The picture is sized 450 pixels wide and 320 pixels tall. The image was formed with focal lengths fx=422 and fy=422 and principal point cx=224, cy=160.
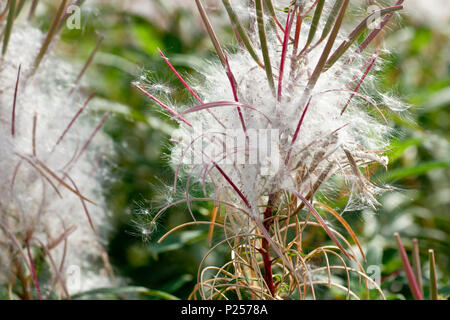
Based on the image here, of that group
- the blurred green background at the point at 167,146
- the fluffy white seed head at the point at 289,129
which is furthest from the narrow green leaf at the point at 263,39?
the blurred green background at the point at 167,146

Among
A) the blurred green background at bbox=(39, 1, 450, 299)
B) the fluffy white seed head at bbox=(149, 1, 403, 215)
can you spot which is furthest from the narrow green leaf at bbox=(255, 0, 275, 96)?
the blurred green background at bbox=(39, 1, 450, 299)

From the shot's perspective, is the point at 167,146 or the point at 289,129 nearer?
the point at 289,129

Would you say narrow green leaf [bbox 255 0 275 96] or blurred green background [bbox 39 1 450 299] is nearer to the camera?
narrow green leaf [bbox 255 0 275 96]

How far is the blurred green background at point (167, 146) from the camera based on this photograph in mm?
733

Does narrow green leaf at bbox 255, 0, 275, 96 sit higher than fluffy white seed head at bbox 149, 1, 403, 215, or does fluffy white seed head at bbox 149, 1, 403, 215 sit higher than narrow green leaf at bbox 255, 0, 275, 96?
narrow green leaf at bbox 255, 0, 275, 96

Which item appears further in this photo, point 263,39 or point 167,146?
point 167,146

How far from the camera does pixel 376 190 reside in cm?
42

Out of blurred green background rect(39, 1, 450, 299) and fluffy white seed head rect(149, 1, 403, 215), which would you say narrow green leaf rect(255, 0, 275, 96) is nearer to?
fluffy white seed head rect(149, 1, 403, 215)

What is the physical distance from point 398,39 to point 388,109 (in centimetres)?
99

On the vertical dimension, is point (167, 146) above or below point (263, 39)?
below

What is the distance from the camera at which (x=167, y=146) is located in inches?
19.4

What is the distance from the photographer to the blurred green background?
73 centimetres
